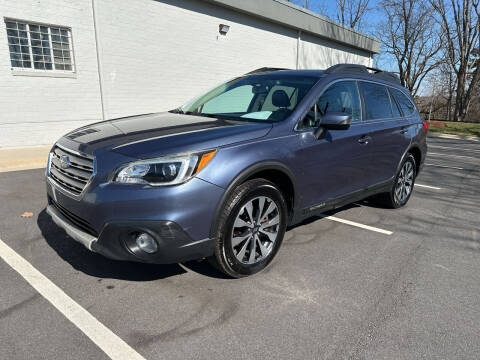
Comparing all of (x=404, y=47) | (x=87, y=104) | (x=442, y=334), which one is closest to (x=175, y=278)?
(x=442, y=334)

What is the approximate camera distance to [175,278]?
3072 mm

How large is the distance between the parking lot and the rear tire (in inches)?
35.5

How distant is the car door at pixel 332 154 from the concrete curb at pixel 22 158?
595 cm

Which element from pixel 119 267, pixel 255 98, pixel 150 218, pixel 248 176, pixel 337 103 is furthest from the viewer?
pixel 255 98

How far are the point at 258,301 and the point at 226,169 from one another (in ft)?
3.35

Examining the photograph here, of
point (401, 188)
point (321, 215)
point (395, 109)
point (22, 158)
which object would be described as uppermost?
point (395, 109)

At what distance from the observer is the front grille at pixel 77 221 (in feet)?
8.78

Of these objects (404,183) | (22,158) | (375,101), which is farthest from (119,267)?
(22,158)

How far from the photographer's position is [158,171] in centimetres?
254

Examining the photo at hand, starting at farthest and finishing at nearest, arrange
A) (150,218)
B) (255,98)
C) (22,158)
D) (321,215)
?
1. (22,158)
2. (321,215)
3. (255,98)
4. (150,218)

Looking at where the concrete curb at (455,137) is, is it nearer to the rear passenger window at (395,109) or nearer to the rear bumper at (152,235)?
the rear passenger window at (395,109)

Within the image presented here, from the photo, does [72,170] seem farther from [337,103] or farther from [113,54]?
[113,54]

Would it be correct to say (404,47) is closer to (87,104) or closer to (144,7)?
(144,7)

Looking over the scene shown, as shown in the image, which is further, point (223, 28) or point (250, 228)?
point (223, 28)
